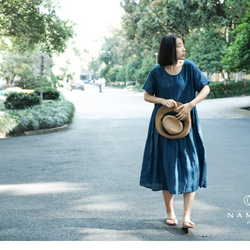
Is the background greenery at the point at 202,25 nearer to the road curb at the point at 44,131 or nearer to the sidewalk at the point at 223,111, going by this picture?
the sidewalk at the point at 223,111

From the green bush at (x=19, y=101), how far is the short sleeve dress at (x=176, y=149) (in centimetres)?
1706

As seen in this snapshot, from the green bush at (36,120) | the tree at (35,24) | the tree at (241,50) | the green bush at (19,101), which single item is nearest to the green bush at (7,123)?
the green bush at (36,120)

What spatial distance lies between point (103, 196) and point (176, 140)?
1.94 metres

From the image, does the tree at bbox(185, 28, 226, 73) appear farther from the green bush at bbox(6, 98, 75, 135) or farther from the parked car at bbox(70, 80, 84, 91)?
the parked car at bbox(70, 80, 84, 91)

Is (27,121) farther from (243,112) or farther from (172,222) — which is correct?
(172,222)

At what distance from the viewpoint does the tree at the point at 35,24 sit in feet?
75.8

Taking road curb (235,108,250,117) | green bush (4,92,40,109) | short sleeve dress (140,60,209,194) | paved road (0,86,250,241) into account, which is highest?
short sleeve dress (140,60,209,194)

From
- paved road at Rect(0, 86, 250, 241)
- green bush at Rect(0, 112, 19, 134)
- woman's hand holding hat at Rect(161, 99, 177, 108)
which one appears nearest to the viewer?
woman's hand holding hat at Rect(161, 99, 177, 108)

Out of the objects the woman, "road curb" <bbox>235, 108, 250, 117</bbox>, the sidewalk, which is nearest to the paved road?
the woman

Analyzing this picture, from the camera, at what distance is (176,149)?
13.5ft

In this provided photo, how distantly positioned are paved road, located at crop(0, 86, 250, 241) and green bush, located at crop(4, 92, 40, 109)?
32.9 ft

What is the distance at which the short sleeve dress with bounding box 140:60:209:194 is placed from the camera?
4.11m

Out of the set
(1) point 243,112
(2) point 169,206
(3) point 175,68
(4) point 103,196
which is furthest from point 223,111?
(3) point 175,68

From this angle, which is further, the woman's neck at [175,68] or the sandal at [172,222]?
A: the sandal at [172,222]
